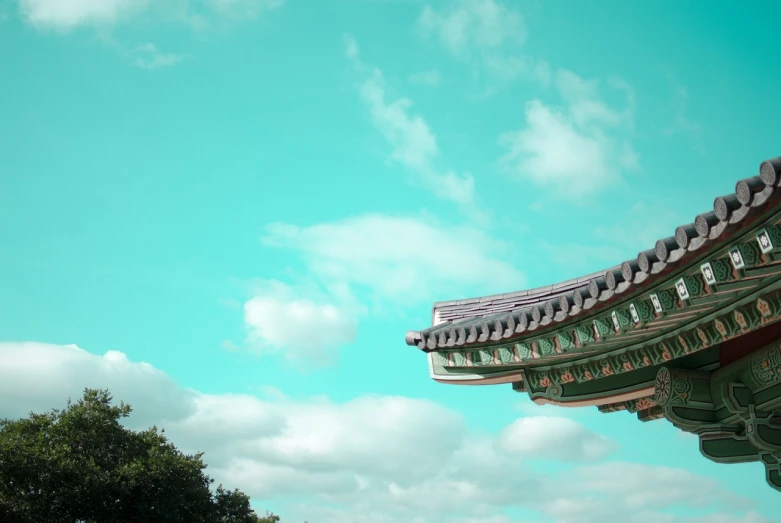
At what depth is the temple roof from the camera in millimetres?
4004

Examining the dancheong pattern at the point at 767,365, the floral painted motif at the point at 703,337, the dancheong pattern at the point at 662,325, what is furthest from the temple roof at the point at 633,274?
the dancheong pattern at the point at 767,365

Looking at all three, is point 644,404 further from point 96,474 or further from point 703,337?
point 96,474

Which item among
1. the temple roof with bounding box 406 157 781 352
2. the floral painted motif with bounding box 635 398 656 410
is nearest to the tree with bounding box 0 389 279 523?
the temple roof with bounding box 406 157 781 352

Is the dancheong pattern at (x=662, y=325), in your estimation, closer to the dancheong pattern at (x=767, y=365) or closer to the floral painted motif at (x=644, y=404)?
the dancheong pattern at (x=767, y=365)

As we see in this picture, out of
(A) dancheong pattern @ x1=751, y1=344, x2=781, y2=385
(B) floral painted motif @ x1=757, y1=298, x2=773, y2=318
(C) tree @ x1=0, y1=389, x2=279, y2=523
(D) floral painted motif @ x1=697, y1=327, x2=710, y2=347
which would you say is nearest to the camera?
(B) floral painted motif @ x1=757, y1=298, x2=773, y2=318

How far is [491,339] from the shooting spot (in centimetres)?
727

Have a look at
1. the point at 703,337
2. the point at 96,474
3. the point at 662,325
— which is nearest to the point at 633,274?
the point at 662,325

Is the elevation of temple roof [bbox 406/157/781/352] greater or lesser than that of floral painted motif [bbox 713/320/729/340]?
greater

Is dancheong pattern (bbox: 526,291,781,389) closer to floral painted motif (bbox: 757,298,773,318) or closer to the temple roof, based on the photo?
floral painted motif (bbox: 757,298,773,318)

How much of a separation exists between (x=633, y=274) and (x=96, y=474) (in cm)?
1960

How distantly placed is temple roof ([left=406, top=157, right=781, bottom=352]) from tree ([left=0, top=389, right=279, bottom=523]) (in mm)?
15621

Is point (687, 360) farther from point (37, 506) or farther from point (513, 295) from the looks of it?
point (37, 506)

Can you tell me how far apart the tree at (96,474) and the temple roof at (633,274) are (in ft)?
51.2

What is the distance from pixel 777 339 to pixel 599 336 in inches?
56.7
